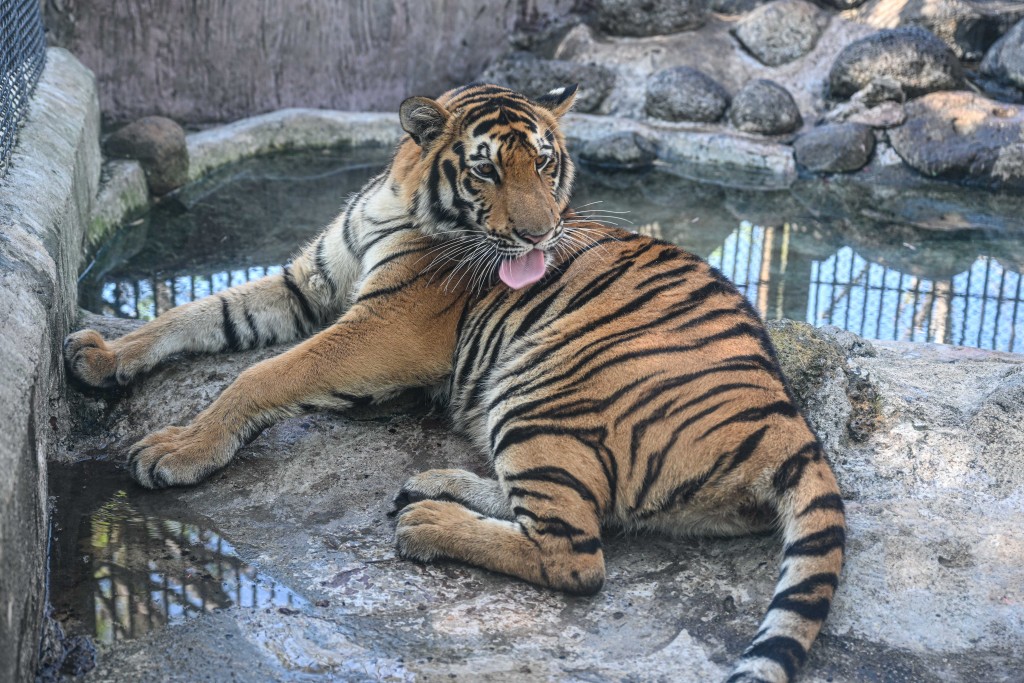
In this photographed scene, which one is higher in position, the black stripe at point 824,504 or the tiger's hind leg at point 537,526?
the black stripe at point 824,504

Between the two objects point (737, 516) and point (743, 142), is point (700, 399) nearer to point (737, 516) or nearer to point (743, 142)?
point (737, 516)

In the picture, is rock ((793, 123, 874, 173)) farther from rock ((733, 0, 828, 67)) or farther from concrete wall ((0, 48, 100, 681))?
concrete wall ((0, 48, 100, 681))

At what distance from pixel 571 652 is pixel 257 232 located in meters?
4.35

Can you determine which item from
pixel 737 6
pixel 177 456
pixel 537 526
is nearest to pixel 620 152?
pixel 737 6

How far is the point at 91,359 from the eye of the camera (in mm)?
3414

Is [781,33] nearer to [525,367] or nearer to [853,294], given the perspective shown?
[853,294]

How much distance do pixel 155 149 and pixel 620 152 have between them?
328 centimetres

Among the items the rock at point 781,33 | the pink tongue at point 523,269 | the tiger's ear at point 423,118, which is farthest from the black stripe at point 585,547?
the rock at point 781,33

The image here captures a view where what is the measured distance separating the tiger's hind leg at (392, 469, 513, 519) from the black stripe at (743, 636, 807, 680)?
89cm

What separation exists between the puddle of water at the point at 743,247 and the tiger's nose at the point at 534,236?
248cm

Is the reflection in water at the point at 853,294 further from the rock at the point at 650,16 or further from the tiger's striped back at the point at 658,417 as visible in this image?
the rock at the point at 650,16

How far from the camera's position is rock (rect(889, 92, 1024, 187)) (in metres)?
7.46

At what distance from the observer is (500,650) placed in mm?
2434

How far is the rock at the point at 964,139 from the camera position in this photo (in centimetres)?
746
